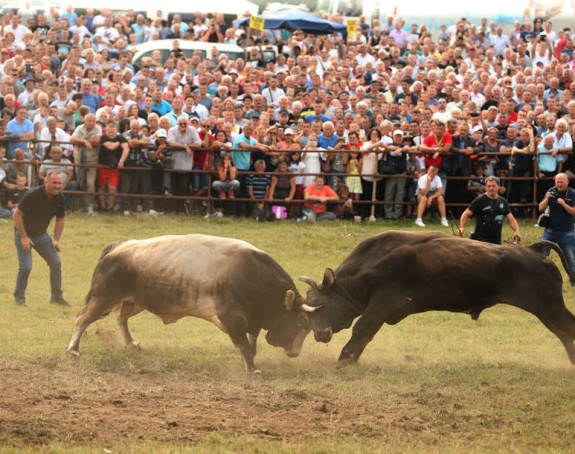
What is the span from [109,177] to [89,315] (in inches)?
311

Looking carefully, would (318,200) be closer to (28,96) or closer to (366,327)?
(28,96)

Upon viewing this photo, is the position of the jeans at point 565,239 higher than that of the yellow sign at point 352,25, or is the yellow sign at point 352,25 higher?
the yellow sign at point 352,25

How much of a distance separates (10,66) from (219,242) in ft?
39.5

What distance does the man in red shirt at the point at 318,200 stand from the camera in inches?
683

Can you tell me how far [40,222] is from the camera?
11922 millimetres

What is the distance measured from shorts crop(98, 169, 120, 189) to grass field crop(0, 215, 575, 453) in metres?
4.55

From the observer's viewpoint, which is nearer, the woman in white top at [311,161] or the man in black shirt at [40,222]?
the man in black shirt at [40,222]

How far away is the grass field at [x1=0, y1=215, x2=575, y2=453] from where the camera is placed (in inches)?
286

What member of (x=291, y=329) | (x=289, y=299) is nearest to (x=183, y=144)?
(x=291, y=329)

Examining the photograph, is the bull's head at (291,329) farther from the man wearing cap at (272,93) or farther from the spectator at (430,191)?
the man wearing cap at (272,93)

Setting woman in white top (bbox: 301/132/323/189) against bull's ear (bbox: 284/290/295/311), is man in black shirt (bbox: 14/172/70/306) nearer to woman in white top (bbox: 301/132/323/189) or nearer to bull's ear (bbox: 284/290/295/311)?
bull's ear (bbox: 284/290/295/311)

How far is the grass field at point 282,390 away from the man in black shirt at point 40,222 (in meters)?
0.60

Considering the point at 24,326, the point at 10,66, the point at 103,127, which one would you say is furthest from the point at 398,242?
the point at 10,66

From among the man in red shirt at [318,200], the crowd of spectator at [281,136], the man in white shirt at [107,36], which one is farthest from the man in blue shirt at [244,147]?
the man in white shirt at [107,36]
